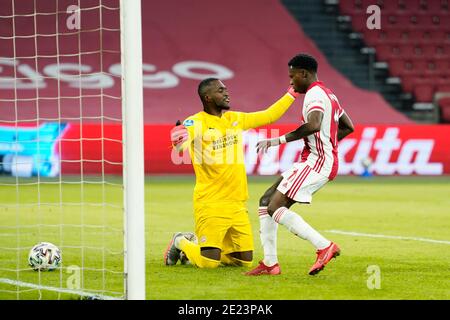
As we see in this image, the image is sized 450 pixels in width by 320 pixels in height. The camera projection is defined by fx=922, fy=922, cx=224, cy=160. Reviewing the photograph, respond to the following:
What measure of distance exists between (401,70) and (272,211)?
2080 centimetres

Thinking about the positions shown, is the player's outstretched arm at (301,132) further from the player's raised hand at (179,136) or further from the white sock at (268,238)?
the player's raised hand at (179,136)

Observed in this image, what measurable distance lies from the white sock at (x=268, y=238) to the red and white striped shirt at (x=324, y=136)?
572 mm

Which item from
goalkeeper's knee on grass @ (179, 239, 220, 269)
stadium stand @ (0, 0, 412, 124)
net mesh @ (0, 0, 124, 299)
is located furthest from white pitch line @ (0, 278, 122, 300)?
stadium stand @ (0, 0, 412, 124)

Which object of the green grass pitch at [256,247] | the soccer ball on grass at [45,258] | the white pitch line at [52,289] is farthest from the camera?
A: the soccer ball on grass at [45,258]

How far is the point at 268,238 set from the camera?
7727mm

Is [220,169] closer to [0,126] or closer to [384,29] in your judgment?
[0,126]

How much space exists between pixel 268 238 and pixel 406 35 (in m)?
21.4

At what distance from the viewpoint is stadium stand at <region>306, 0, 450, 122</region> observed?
2762 centimetres

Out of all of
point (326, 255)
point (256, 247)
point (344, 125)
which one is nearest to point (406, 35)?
point (256, 247)

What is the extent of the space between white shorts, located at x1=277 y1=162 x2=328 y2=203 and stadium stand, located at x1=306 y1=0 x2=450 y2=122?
20201 mm

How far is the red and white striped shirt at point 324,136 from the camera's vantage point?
301 inches

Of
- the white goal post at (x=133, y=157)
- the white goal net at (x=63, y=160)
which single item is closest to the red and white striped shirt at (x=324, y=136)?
the white goal net at (x=63, y=160)

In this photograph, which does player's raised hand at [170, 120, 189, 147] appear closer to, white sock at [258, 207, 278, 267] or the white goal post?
white sock at [258, 207, 278, 267]
